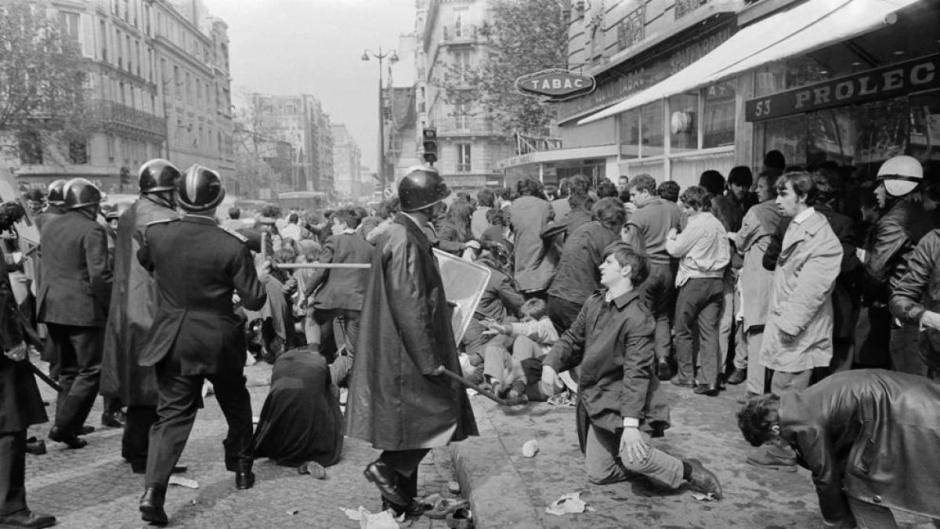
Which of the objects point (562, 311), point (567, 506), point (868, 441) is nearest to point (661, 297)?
point (562, 311)

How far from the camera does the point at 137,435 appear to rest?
15.5ft

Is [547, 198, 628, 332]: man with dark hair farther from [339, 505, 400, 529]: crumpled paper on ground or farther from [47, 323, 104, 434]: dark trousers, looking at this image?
[47, 323, 104, 434]: dark trousers

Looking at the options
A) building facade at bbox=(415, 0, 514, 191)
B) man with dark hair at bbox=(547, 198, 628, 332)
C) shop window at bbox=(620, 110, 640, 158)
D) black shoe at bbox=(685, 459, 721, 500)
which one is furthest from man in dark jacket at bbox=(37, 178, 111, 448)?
building facade at bbox=(415, 0, 514, 191)

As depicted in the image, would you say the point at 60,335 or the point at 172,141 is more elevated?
the point at 172,141

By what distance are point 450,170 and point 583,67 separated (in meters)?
39.4

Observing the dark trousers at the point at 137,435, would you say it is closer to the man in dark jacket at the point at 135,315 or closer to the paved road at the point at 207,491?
the man in dark jacket at the point at 135,315

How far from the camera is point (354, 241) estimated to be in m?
7.45

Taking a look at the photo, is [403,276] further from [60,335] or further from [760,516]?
[60,335]

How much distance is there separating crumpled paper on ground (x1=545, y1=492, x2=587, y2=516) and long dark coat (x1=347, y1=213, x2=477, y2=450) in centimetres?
69

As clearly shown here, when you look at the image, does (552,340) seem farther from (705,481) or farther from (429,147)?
(429,147)

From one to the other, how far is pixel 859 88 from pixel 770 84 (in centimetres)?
233

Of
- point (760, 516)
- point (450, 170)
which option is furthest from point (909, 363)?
point (450, 170)

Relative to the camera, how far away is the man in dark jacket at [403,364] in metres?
3.61

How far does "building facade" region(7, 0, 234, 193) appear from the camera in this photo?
41.6 meters
